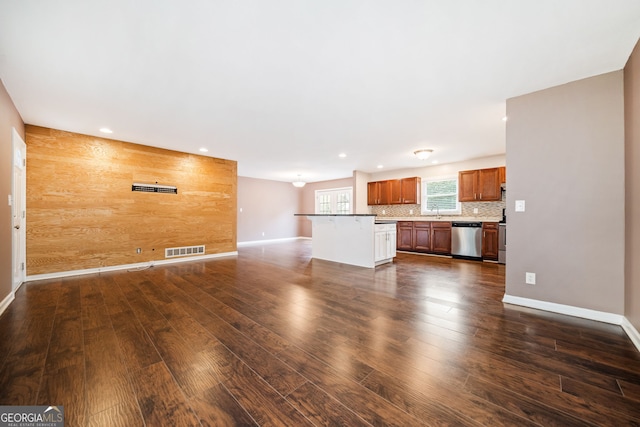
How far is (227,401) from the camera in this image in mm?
1364

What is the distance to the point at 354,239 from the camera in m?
5.05

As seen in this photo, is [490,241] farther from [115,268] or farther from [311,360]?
[115,268]

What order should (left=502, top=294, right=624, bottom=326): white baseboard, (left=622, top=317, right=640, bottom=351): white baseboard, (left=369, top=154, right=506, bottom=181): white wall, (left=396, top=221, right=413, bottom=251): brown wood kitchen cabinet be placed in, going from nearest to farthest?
(left=622, top=317, right=640, bottom=351): white baseboard
(left=502, top=294, right=624, bottom=326): white baseboard
(left=369, top=154, right=506, bottom=181): white wall
(left=396, top=221, right=413, bottom=251): brown wood kitchen cabinet

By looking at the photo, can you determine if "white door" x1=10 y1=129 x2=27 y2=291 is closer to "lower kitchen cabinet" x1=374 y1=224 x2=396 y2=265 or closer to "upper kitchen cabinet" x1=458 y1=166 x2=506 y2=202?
"lower kitchen cabinet" x1=374 y1=224 x2=396 y2=265

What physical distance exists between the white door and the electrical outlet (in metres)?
6.19

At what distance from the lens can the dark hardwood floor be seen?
130 cm

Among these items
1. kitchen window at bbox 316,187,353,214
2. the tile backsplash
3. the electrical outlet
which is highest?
kitchen window at bbox 316,187,353,214

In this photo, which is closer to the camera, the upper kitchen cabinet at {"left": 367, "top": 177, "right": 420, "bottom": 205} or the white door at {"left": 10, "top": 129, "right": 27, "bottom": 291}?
the white door at {"left": 10, "top": 129, "right": 27, "bottom": 291}

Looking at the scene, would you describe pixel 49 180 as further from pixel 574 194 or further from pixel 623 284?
pixel 623 284

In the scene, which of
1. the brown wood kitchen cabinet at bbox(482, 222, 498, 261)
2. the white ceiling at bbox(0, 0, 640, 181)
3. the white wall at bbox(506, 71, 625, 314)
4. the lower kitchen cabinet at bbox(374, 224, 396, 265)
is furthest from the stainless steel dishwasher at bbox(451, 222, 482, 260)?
the white wall at bbox(506, 71, 625, 314)

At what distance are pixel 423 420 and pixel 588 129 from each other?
10.4 feet

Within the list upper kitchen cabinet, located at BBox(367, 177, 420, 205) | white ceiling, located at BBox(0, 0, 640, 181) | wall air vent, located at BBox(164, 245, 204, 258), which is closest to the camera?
white ceiling, located at BBox(0, 0, 640, 181)

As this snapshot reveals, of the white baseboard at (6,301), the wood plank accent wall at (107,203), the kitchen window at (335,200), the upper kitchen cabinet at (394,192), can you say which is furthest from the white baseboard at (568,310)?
the kitchen window at (335,200)

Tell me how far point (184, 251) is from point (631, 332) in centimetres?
660
